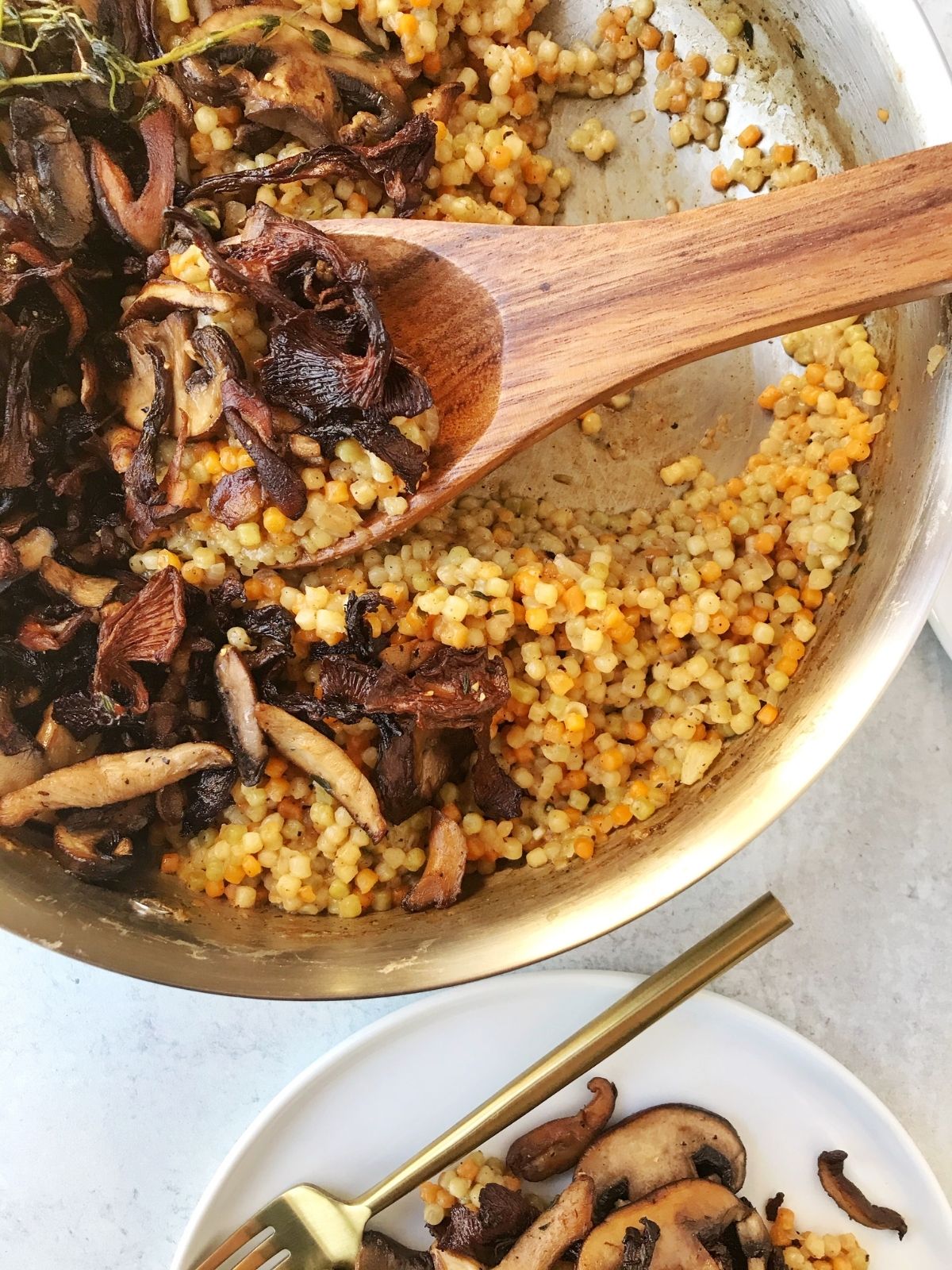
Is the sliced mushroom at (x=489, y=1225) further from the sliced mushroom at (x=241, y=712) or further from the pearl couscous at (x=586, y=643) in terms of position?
the sliced mushroom at (x=241, y=712)

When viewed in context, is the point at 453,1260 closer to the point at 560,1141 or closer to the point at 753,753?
the point at 560,1141

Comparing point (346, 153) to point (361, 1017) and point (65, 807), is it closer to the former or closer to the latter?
point (65, 807)

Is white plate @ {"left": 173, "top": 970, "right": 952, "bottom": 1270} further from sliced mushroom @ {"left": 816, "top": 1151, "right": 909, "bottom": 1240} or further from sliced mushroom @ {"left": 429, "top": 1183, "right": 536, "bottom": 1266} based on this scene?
sliced mushroom @ {"left": 429, "top": 1183, "right": 536, "bottom": 1266}

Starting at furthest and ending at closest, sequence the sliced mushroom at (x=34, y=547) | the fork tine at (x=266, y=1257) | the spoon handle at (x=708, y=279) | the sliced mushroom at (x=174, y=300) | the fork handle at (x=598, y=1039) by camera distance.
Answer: the fork tine at (x=266, y=1257), the fork handle at (x=598, y=1039), the sliced mushroom at (x=34, y=547), the sliced mushroom at (x=174, y=300), the spoon handle at (x=708, y=279)

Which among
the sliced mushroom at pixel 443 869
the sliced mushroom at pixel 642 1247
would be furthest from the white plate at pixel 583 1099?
the sliced mushroom at pixel 443 869

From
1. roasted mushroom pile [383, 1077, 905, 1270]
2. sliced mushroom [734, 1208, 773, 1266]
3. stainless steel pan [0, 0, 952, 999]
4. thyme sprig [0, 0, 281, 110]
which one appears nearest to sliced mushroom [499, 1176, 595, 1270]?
roasted mushroom pile [383, 1077, 905, 1270]

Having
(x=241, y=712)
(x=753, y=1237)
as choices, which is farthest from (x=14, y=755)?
(x=753, y=1237)

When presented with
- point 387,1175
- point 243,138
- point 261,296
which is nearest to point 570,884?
point 387,1175
